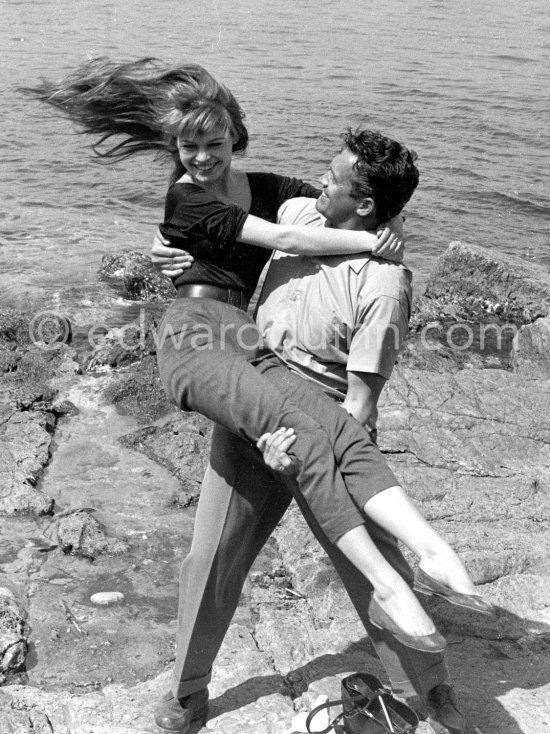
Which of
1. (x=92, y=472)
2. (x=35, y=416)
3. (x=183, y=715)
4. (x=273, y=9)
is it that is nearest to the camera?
(x=183, y=715)

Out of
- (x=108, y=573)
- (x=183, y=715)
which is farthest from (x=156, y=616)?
(x=183, y=715)

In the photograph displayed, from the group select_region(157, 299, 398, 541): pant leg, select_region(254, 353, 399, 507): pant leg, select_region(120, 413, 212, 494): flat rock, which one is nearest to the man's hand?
select_region(157, 299, 398, 541): pant leg

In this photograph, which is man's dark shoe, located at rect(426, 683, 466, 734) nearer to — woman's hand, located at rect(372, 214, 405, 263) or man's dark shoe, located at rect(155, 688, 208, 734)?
man's dark shoe, located at rect(155, 688, 208, 734)

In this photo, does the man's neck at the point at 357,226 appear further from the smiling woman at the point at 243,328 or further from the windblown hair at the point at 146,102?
the windblown hair at the point at 146,102

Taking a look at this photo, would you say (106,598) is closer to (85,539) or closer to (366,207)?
(85,539)

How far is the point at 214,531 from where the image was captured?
3426mm

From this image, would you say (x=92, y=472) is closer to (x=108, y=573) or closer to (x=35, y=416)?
(x=35, y=416)

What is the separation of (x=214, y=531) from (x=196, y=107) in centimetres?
170

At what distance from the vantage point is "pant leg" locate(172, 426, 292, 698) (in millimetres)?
3408

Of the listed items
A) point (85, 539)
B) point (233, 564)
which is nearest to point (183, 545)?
point (85, 539)

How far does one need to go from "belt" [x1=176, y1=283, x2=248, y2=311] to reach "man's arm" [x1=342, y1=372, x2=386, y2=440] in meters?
0.59

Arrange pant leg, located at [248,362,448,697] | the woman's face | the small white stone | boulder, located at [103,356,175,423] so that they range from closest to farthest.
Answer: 1. pant leg, located at [248,362,448,697]
2. the woman's face
3. the small white stone
4. boulder, located at [103,356,175,423]

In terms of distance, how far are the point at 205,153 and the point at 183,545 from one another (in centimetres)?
255

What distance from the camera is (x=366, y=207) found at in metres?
3.48
